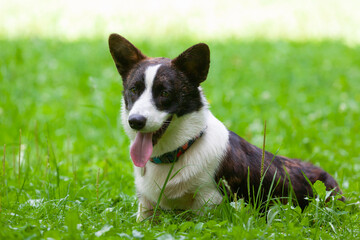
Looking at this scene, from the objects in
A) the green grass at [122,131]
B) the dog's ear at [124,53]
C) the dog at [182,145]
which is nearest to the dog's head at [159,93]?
the dog at [182,145]

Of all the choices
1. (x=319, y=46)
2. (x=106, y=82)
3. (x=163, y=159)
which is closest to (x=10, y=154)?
(x=163, y=159)

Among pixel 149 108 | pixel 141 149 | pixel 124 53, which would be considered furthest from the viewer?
pixel 124 53

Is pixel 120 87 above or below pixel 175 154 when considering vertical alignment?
below

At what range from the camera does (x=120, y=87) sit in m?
7.68

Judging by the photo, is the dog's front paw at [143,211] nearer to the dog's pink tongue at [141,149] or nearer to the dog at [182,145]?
the dog at [182,145]

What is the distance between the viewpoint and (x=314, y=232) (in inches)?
115

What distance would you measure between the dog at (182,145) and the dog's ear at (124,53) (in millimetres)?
15

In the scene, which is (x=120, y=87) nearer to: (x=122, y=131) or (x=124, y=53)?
(x=122, y=131)

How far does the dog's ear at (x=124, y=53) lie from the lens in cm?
363

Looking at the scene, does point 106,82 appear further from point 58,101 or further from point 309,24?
point 309,24

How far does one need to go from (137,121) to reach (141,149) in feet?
0.92

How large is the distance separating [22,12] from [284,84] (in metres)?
6.86

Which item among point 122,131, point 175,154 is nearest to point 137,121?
point 175,154

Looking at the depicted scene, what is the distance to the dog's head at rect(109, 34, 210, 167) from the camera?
323 centimetres
